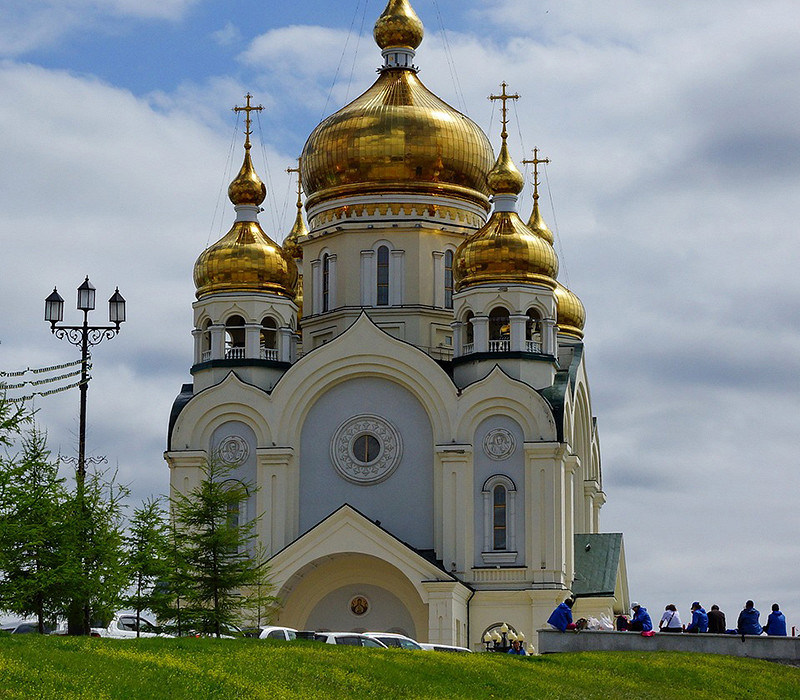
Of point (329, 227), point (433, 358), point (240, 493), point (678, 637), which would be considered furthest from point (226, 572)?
point (329, 227)

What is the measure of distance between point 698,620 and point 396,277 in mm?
16167

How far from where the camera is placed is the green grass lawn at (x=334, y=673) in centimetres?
1862

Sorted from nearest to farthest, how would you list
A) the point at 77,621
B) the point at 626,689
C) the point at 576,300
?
1. the point at 626,689
2. the point at 77,621
3. the point at 576,300

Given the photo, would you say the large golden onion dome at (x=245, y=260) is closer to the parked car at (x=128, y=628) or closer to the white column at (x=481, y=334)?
the white column at (x=481, y=334)

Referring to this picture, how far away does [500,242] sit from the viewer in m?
42.6

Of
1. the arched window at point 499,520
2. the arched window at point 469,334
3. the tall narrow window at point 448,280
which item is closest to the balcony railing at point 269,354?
Result: the tall narrow window at point 448,280

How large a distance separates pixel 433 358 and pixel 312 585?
21.1ft

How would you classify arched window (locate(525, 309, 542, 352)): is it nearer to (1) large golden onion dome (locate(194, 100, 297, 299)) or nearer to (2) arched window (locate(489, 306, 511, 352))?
(2) arched window (locate(489, 306, 511, 352))

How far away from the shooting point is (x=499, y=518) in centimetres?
4094

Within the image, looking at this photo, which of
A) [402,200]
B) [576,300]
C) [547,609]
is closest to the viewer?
[547,609]

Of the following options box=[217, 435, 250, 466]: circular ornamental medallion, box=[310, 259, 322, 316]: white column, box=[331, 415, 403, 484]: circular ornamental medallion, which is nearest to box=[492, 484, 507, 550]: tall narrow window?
box=[331, 415, 403, 484]: circular ornamental medallion

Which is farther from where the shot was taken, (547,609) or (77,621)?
(547,609)

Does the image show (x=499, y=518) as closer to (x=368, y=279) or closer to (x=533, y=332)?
(x=533, y=332)

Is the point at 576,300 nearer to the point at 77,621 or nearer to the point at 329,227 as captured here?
the point at 329,227
